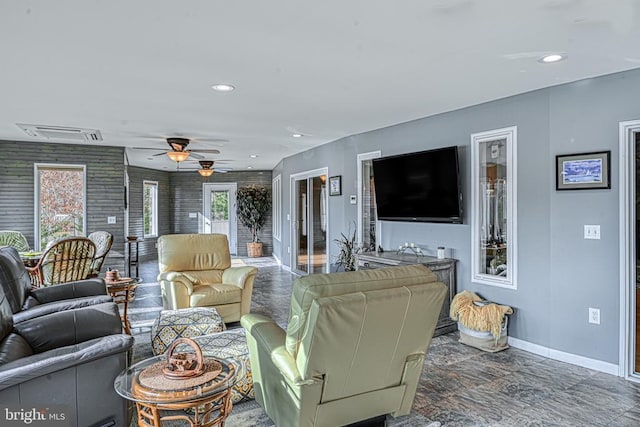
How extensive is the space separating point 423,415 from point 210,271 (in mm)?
3254

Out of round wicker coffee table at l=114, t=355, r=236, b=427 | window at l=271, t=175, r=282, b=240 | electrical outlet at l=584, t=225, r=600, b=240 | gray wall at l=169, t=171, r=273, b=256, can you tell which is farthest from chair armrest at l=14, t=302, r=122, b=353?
gray wall at l=169, t=171, r=273, b=256

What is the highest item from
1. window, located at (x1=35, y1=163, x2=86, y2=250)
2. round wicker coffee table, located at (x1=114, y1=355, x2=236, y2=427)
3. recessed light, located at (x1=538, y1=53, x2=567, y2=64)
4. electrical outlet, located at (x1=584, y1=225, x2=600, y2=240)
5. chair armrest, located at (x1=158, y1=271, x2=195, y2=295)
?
recessed light, located at (x1=538, y1=53, x2=567, y2=64)

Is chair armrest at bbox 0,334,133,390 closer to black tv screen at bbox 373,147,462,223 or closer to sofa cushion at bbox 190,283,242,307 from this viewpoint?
sofa cushion at bbox 190,283,242,307

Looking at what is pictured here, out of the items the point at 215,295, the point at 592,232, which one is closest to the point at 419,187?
the point at 592,232

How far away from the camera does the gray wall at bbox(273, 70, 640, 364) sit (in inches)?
132

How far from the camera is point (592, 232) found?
11.4ft

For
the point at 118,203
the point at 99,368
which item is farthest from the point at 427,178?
the point at 118,203

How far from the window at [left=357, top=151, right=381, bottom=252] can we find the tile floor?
2106 mm

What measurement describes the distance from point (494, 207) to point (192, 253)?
3.53 metres

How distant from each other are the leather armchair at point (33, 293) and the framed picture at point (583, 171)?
4.07m

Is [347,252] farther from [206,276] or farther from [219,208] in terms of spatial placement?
[219,208]

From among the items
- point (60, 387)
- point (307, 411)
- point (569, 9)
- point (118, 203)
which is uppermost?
point (569, 9)

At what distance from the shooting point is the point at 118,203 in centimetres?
705

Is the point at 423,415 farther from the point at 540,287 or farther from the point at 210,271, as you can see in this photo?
the point at 210,271
